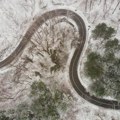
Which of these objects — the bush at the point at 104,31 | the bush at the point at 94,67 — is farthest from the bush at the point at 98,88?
the bush at the point at 104,31

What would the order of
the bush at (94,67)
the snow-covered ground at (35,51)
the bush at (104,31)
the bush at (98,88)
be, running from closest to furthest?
the bush at (98,88), the bush at (94,67), the snow-covered ground at (35,51), the bush at (104,31)

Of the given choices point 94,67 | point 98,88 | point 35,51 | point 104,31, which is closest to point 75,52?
point 94,67

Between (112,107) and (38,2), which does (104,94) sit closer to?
(112,107)

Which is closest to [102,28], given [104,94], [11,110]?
[104,94]

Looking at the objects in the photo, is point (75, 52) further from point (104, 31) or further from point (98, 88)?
point (98, 88)

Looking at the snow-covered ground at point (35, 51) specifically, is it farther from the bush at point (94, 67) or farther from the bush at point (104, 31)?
the bush at point (94, 67)

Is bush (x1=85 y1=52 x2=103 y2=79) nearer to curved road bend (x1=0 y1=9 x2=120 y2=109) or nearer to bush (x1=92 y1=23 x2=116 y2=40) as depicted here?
curved road bend (x1=0 y1=9 x2=120 y2=109)

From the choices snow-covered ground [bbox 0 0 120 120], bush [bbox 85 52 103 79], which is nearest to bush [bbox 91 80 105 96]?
bush [bbox 85 52 103 79]
